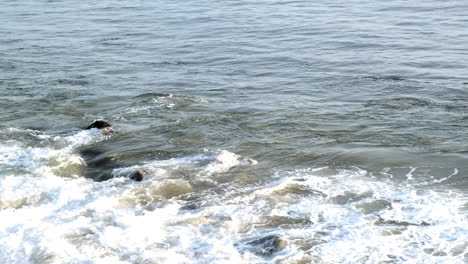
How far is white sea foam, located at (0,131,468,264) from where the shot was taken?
26.2 ft

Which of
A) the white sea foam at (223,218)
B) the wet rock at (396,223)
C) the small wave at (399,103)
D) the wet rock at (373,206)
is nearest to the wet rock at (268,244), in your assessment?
the white sea foam at (223,218)

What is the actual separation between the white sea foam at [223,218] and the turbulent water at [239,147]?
0.09ft

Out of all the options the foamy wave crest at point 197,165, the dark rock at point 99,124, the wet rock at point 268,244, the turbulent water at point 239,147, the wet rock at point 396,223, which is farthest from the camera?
the dark rock at point 99,124

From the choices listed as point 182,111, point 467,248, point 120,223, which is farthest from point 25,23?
point 467,248

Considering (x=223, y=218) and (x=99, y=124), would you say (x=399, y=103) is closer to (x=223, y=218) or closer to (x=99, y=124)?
(x=99, y=124)

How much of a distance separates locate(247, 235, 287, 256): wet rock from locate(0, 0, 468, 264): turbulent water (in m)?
0.02

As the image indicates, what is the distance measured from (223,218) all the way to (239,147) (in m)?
2.96

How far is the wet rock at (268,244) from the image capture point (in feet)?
26.2

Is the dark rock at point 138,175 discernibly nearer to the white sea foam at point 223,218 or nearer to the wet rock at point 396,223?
the white sea foam at point 223,218

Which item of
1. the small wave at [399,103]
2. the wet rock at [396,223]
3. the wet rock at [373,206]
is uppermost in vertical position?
the wet rock at [396,223]

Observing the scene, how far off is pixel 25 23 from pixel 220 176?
60.2ft

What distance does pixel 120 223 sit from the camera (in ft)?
29.1

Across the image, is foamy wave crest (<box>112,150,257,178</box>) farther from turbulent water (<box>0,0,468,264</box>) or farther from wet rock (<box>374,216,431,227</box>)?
wet rock (<box>374,216,431,227</box>)

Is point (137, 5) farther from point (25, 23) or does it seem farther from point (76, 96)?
point (76, 96)
